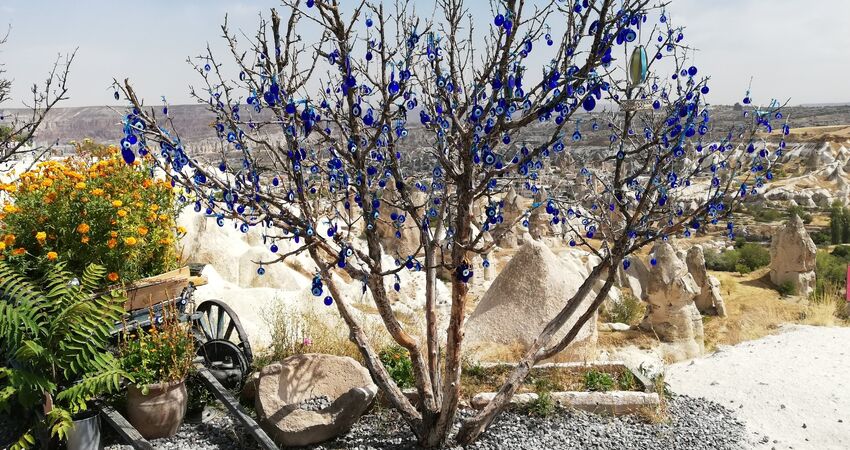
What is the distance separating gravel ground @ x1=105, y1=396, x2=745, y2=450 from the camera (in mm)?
4371

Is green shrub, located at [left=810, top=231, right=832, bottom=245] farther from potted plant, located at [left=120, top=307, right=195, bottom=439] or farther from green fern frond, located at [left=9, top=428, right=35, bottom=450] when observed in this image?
green fern frond, located at [left=9, top=428, right=35, bottom=450]

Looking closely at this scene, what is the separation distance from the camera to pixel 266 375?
178 inches

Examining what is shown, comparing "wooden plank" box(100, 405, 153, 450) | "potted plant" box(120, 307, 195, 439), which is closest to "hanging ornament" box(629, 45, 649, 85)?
"potted plant" box(120, 307, 195, 439)

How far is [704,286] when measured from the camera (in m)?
13.3

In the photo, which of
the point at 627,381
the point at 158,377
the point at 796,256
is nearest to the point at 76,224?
the point at 158,377

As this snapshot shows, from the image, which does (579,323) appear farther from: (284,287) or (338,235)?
(284,287)

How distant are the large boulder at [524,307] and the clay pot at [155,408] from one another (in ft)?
10.9

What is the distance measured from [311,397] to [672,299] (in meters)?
A: 6.79

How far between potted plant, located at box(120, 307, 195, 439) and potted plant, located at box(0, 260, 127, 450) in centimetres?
17

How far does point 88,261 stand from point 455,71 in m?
3.26

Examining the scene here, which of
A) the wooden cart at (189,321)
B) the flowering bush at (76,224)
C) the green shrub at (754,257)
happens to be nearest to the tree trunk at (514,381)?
the wooden cart at (189,321)

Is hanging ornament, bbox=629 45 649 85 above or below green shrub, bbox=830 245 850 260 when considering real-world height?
above

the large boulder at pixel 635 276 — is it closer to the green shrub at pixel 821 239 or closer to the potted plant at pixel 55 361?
the potted plant at pixel 55 361

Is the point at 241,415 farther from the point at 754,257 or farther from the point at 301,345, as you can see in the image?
the point at 754,257
